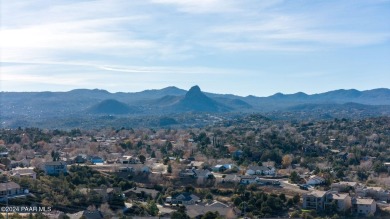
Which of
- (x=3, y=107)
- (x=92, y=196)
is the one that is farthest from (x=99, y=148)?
(x=3, y=107)

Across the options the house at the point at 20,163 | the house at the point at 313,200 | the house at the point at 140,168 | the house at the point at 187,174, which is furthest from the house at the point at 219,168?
the house at the point at 20,163

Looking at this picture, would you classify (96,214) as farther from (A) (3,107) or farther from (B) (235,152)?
(A) (3,107)

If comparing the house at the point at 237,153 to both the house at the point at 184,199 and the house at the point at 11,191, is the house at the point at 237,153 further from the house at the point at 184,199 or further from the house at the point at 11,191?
the house at the point at 11,191

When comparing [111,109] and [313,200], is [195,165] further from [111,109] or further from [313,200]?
[111,109]

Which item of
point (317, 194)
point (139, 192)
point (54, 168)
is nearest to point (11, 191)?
point (139, 192)

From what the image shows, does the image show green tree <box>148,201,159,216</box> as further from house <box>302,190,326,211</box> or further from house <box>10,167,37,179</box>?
house <box>302,190,326,211</box>
